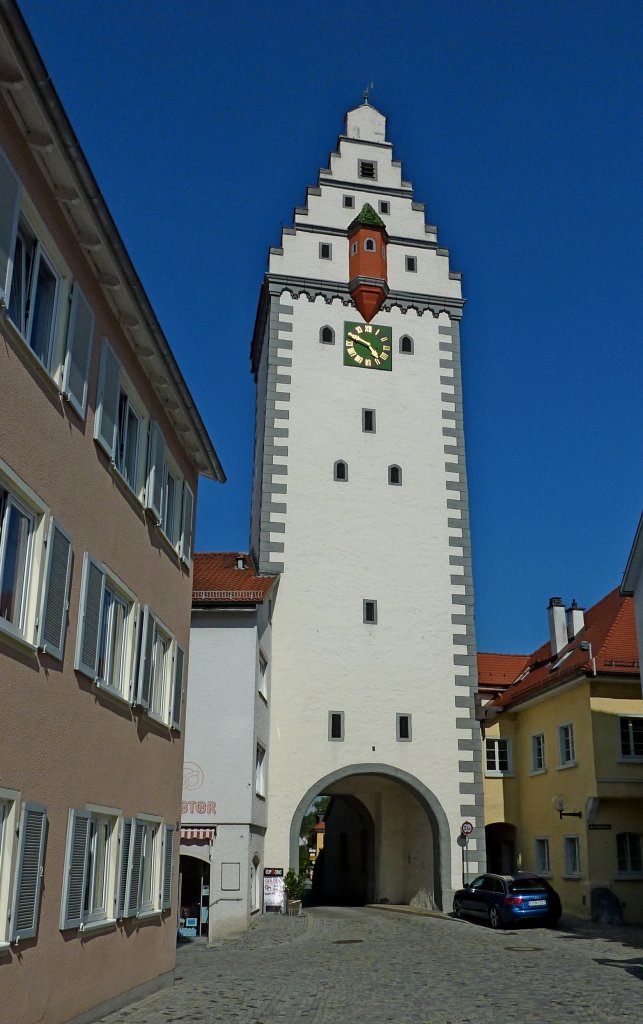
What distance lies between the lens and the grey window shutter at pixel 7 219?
8156 millimetres

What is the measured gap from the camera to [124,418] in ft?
41.0

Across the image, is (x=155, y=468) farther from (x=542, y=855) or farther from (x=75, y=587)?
(x=542, y=855)

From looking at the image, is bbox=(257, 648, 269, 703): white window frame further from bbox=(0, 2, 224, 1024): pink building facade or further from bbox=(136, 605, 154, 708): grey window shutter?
bbox=(136, 605, 154, 708): grey window shutter

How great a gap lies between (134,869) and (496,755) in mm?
22167

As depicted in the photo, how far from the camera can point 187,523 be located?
1617cm

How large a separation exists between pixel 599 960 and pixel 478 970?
2.75 meters

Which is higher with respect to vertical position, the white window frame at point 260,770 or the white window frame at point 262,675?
the white window frame at point 262,675

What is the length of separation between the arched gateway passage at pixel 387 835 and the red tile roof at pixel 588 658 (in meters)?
4.83

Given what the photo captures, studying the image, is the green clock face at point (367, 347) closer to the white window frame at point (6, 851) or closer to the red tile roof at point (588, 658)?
the red tile roof at point (588, 658)

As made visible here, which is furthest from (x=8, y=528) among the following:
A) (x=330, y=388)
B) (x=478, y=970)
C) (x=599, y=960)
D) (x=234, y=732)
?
(x=330, y=388)

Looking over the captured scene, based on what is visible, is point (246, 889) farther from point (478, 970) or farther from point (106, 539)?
point (106, 539)

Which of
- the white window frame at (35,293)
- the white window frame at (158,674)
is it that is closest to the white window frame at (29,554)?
the white window frame at (35,293)

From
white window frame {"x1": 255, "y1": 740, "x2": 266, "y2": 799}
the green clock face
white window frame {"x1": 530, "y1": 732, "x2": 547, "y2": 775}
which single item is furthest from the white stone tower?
white window frame {"x1": 530, "y1": 732, "x2": 547, "y2": 775}

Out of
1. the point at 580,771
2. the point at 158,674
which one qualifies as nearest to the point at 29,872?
the point at 158,674
